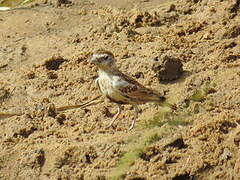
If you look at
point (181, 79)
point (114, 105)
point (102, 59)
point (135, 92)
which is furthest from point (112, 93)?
point (181, 79)

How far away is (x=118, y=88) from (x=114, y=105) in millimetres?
876

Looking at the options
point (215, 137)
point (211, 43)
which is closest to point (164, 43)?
point (211, 43)

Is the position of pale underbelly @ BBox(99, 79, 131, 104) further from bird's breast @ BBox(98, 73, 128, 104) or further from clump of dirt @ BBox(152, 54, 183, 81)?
clump of dirt @ BBox(152, 54, 183, 81)

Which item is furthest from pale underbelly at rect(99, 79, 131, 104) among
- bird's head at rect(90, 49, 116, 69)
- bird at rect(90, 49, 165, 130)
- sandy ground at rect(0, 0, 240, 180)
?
sandy ground at rect(0, 0, 240, 180)

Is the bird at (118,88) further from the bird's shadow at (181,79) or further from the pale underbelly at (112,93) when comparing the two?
the bird's shadow at (181,79)

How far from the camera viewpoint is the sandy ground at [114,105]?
253 inches

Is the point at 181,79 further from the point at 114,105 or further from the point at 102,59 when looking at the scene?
the point at 102,59

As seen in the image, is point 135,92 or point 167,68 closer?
point 135,92

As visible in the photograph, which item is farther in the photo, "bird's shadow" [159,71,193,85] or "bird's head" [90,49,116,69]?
"bird's shadow" [159,71,193,85]

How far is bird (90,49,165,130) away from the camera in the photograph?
7.07 metres

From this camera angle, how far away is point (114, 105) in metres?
7.91

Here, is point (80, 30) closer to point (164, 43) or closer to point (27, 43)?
point (27, 43)

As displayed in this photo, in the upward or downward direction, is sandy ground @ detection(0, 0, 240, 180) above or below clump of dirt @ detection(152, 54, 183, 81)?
below

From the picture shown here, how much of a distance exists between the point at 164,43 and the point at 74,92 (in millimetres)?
1508
